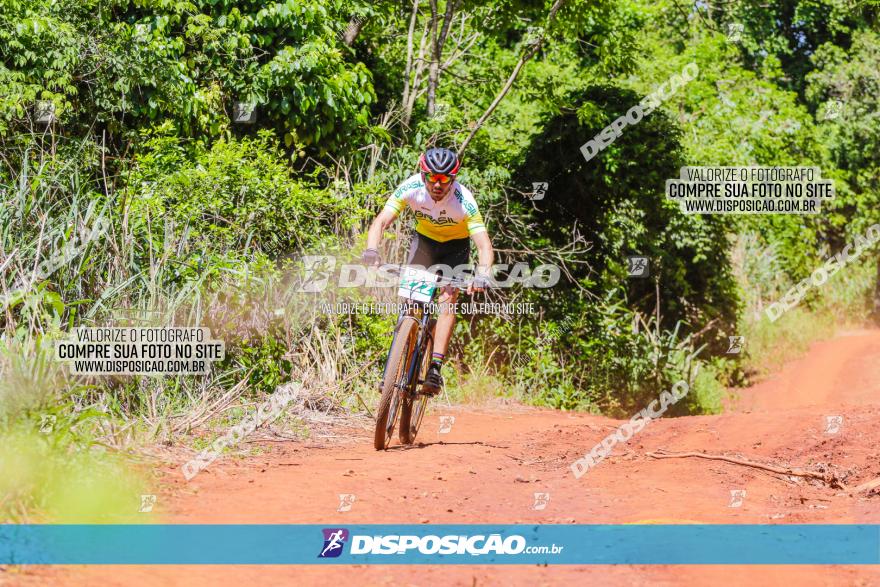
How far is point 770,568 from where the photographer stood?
458 cm

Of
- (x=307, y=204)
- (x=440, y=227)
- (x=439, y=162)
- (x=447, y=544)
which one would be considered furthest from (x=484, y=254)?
(x=307, y=204)

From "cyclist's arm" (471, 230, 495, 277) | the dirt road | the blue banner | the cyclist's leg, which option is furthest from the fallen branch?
"cyclist's arm" (471, 230, 495, 277)

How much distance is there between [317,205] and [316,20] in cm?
230

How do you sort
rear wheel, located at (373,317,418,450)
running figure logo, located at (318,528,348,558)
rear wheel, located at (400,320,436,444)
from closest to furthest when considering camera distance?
running figure logo, located at (318,528,348,558), rear wheel, located at (373,317,418,450), rear wheel, located at (400,320,436,444)

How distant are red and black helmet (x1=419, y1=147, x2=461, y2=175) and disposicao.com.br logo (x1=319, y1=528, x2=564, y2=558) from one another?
292 centimetres

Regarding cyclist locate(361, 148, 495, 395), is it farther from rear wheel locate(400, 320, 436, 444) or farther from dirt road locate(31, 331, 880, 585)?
dirt road locate(31, 331, 880, 585)

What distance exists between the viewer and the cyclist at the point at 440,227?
7070 millimetres

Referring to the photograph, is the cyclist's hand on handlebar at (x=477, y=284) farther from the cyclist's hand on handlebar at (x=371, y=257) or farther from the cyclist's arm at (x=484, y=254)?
the cyclist's hand on handlebar at (x=371, y=257)

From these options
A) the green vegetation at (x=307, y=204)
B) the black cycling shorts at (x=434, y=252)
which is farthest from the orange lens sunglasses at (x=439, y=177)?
the green vegetation at (x=307, y=204)

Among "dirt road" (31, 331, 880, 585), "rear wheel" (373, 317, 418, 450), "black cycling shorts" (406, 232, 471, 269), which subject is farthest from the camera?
"black cycling shorts" (406, 232, 471, 269)

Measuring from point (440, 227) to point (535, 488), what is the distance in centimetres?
219

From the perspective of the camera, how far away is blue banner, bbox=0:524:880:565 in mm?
4504

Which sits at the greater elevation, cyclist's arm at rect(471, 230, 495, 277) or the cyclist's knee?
cyclist's arm at rect(471, 230, 495, 277)

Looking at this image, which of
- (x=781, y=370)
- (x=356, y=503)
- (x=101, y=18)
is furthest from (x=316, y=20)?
(x=781, y=370)
